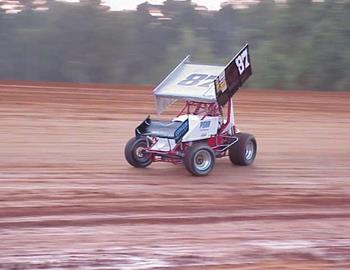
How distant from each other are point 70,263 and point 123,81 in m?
→ 24.3

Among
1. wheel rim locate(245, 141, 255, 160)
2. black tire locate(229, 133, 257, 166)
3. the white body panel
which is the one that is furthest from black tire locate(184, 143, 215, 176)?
wheel rim locate(245, 141, 255, 160)

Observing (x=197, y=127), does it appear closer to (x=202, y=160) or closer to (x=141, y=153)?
(x=202, y=160)

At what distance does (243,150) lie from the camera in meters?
13.3

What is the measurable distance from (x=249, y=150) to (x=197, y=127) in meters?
1.47

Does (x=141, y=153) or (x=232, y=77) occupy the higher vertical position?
(x=232, y=77)

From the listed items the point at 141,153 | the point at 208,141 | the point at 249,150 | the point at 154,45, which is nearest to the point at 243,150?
the point at 249,150

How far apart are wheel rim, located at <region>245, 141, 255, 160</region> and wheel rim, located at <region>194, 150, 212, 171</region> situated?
1137 millimetres

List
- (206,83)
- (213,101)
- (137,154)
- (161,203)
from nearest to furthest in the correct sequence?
1. (161,203)
2. (213,101)
3. (137,154)
4. (206,83)

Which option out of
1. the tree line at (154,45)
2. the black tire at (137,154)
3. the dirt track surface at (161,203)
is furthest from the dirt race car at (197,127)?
the tree line at (154,45)

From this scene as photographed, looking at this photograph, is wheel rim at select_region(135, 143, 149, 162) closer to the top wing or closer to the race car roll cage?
the race car roll cage

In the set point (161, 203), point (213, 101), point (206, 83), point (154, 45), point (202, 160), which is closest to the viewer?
point (161, 203)

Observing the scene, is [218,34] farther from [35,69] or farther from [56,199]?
[56,199]

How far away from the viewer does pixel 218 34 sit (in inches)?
1400

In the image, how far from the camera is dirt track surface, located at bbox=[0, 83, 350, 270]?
8.29 metres
